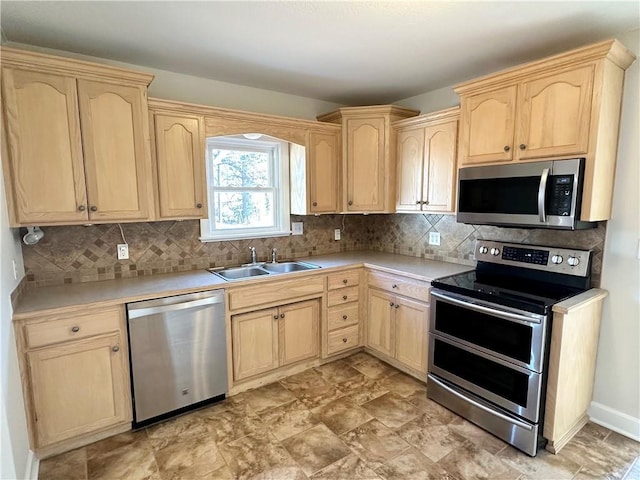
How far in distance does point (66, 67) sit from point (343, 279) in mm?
2408

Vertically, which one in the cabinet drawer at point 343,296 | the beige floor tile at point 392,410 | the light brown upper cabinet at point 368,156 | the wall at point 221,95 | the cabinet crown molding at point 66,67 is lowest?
the beige floor tile at point 392,410

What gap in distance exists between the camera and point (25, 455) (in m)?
1.71

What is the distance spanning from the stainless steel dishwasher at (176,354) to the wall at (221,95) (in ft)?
5.33

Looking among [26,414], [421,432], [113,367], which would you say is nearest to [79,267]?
[113,367]

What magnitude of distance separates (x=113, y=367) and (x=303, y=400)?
1294 millimetres

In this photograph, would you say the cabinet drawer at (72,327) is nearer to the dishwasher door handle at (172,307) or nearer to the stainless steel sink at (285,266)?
the dishwasher door handle at (172,307)

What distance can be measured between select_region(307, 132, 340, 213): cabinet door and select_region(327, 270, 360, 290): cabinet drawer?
630 millimetres

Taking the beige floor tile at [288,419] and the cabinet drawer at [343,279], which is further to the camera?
the cabinet drawer at [343,279]

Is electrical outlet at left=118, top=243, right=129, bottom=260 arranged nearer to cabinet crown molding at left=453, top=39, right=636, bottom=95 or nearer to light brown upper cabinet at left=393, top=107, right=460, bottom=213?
light brown upper cabinet at left=393, top=107, right=460, bottom=213

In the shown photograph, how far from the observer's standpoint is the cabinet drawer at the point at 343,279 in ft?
9.68

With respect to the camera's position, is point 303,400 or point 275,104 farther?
point 275,104

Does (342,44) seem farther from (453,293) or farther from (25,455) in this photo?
(25,455)

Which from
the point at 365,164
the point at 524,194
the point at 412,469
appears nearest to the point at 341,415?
the point at 412,469

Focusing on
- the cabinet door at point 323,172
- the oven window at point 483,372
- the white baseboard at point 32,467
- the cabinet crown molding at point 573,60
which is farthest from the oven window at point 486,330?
the white baseboard at point 32,467
